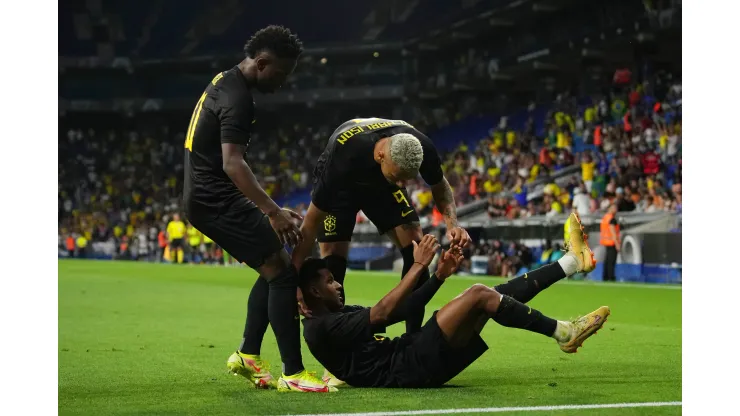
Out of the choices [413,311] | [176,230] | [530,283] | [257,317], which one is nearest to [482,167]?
[176,230]

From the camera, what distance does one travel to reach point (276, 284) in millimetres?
6211

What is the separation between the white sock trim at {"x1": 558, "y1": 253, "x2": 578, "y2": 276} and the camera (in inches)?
262

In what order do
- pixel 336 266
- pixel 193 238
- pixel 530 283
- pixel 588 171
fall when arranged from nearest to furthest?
pixel 530 283, pixel 336 266, pixel 588 171, pixel 193 238

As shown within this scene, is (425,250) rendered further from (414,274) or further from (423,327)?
(423,327)

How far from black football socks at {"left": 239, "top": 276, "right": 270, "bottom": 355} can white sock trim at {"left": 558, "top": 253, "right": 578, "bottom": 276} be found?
6.26 ft

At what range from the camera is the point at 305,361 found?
26.7ft

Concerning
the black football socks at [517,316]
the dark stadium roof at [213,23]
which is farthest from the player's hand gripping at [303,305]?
the dark stadium roof at [213,23]

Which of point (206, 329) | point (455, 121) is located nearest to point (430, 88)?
point (455, 121)

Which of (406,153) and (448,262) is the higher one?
(406,153)

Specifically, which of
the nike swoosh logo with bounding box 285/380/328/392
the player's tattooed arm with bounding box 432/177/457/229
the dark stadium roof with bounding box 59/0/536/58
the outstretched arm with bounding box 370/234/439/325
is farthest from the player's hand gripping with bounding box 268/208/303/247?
the dark stadium roof with bounding box 59/0/536/58

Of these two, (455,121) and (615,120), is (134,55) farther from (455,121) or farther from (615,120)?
(615,120)

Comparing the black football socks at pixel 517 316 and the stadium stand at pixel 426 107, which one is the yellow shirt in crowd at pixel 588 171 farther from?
the black football socks at pixel 517 316

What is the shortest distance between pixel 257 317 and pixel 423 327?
3.66 feet

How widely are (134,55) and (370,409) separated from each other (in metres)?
43.3
